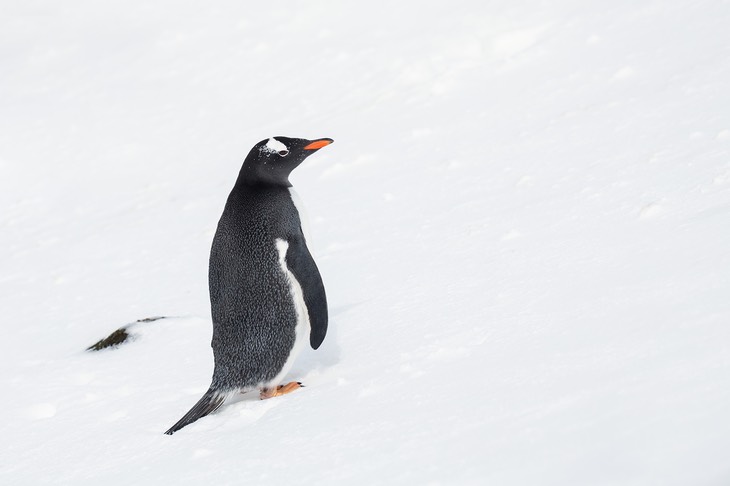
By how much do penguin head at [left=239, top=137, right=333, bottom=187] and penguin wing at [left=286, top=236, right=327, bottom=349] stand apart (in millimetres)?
247

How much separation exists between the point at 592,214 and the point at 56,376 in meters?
2.06

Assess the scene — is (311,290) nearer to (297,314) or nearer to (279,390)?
(297,314)

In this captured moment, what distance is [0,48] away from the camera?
33.3ft

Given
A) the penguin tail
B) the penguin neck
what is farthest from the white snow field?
the penguin neck

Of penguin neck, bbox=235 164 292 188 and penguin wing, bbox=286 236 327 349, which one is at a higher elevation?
penguin neck, bbox=235 164 292 188

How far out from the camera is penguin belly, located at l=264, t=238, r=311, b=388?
9.18 feet

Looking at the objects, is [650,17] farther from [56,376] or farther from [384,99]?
[56,376]

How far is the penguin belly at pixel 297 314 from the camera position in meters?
2.80

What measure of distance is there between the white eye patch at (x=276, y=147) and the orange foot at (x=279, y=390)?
2.40 feet

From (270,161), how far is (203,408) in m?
0.80

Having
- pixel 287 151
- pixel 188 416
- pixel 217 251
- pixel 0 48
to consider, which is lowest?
pixel 188 416

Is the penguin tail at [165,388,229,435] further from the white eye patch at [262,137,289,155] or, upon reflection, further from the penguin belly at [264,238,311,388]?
the white eye patch at [262,137,289,155]

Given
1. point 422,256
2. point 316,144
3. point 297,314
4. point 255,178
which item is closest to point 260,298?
point 297,314

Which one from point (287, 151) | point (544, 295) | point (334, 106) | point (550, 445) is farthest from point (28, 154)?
point (550, 445)
